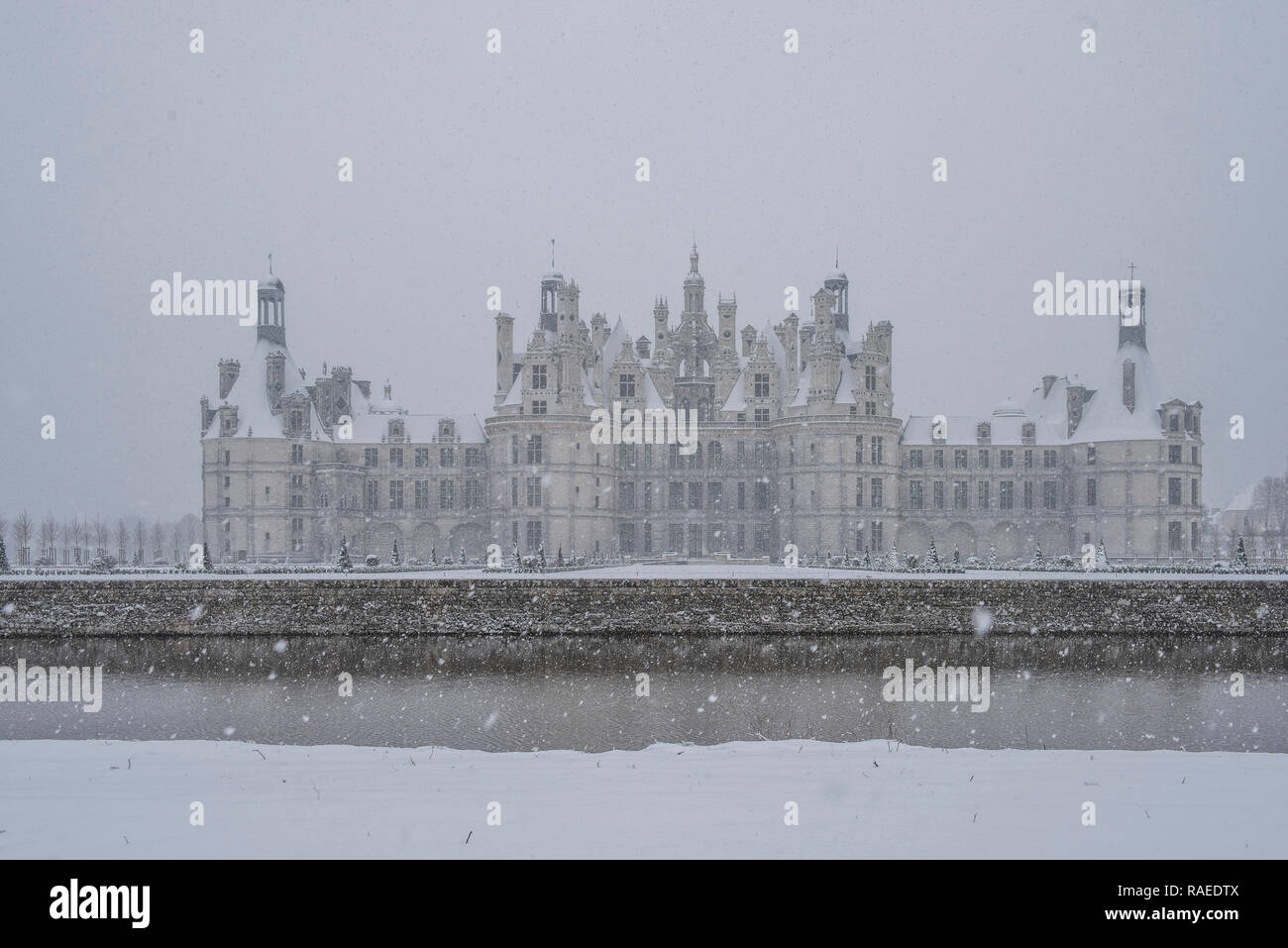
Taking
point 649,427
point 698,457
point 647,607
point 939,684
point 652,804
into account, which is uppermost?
point 649,427

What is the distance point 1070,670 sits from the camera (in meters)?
26.8

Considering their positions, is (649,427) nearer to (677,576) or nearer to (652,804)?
(677,576)

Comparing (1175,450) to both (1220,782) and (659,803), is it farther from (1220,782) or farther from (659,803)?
(659,803)

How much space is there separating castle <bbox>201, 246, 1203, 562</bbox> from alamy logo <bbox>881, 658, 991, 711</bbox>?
106ft

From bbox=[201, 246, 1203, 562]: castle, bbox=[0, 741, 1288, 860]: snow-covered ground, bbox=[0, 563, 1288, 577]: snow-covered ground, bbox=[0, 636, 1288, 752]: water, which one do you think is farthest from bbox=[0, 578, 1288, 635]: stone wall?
bbox=[201, 246, 1203, 562]: castle

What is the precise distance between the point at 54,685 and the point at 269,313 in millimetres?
42884

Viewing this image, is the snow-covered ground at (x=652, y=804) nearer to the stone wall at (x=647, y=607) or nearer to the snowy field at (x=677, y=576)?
the stone wall at (x=647, y=607)

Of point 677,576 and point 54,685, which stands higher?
point 677,576

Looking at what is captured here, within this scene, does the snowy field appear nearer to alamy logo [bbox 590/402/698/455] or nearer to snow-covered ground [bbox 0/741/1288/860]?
alamy logo [bbox 590/402/698/455]

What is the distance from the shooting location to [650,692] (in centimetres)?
2319

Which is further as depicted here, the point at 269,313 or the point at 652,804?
the point at 269,313
